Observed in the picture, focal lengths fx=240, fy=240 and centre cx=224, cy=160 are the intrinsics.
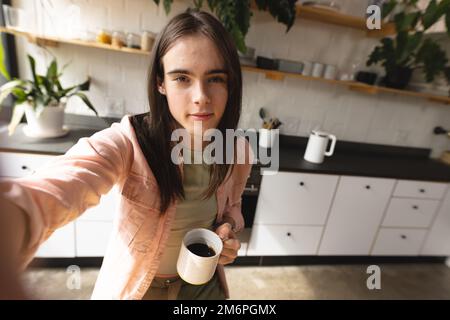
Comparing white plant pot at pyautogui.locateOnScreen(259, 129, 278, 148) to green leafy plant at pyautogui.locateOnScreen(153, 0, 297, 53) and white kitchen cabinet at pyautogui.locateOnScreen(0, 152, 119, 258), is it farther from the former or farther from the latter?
white kitchen cabinet at pyautogui.locateOnScreen(0, 152, 119, 258)

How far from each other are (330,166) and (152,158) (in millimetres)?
1337

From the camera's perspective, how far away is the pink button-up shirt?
463 millimetres

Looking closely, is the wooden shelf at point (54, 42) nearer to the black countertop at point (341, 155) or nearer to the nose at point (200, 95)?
the black countertop at point (341, 155)

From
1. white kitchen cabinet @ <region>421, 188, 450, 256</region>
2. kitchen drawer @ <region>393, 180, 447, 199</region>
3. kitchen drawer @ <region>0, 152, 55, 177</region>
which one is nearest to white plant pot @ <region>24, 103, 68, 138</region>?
kitchen drawer @ <region>0, 152, 55, 177</region>

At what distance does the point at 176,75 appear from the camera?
625mm

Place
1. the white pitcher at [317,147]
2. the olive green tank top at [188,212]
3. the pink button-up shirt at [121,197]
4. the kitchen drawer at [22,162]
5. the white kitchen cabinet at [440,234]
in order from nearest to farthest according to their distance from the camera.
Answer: the pink button-up shirt at [121,197]
the olive green tank top at [188,212]
the kitchen drawer at [22,162]
the white pitcher at [317,147]
the white kitchen cabinet at [440,234]

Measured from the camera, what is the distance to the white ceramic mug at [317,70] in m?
1.66

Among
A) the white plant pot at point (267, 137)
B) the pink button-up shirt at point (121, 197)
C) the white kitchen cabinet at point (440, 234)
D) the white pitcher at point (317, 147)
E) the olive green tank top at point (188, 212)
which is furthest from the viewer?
the white kitchen cabinet at point (440, 234)

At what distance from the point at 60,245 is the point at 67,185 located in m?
1.29

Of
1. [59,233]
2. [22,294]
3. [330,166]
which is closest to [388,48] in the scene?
[330,166]

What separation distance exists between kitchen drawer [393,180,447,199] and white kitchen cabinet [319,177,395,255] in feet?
0.26

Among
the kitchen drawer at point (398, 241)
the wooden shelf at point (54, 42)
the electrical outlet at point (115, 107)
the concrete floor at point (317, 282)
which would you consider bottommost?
the concrete floor at point (317, 282)

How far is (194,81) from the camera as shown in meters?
0.62

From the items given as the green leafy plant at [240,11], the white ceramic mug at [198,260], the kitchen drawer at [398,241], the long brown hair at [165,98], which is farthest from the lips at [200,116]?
the kitchen drawer at [398,241]
